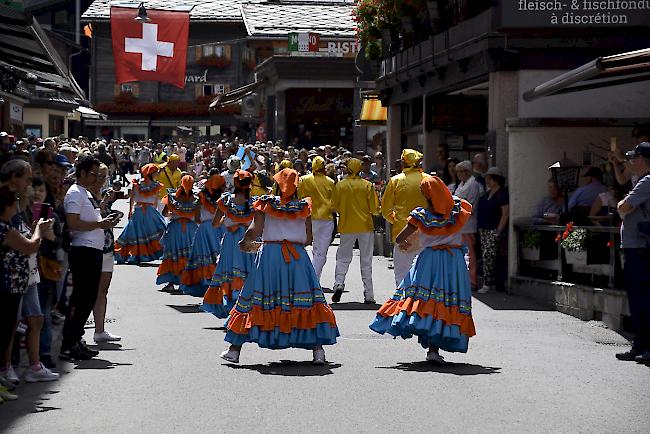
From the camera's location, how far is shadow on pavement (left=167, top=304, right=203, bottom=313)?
16006mm

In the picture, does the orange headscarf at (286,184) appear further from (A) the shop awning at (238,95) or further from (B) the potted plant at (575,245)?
(A) the shop awning at (238,95)

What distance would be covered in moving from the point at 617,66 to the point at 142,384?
6437 mm

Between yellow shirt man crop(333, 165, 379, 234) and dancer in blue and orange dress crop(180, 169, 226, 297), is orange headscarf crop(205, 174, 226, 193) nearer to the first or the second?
dancer in blue and orange dress crop(180, 169, 226, 297)

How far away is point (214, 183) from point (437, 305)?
19.1ft

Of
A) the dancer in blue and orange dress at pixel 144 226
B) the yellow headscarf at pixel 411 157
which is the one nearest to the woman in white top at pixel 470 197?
the yellow headscarf at pixel 411 157

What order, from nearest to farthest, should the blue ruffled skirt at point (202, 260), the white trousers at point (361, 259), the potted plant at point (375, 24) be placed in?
the blue ruffled skirt at point (202, 260) < the white trousers at point (361, 259) < the potted plant at point (375, 24)

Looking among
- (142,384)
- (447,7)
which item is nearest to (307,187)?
(447,7)

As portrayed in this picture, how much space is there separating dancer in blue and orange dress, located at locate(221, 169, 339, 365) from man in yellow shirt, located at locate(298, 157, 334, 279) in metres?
6.39

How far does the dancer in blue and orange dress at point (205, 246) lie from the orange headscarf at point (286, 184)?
488 cm

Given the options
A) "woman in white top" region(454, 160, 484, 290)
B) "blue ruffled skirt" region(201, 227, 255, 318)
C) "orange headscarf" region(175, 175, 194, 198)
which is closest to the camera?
"blue ruffled skirt" region(201, 227, 255, 318)

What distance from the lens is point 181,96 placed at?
8600 cm

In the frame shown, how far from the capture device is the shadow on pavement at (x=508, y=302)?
16.5 meters

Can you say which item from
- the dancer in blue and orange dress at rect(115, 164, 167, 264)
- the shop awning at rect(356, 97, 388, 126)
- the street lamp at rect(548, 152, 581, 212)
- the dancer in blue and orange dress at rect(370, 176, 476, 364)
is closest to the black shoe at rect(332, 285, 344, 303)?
the street lamp at rect(548, 152, 581, 212)

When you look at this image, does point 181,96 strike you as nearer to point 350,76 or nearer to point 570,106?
point 350,76
